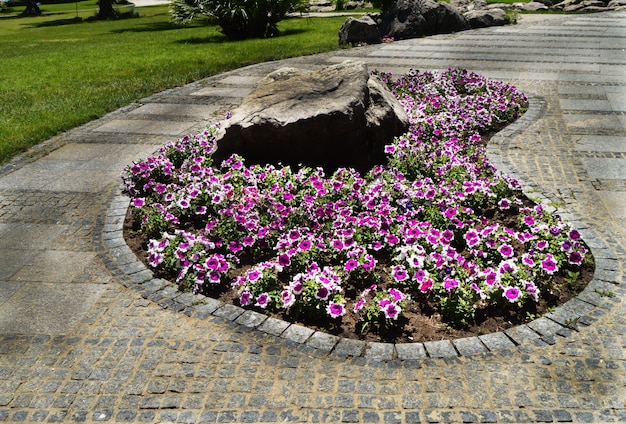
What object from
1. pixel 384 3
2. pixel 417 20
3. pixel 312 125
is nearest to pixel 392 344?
pixel 312 125

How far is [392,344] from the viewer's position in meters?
4.36

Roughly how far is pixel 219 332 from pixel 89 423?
117 cm

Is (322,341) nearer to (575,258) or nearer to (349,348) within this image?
(349,348)

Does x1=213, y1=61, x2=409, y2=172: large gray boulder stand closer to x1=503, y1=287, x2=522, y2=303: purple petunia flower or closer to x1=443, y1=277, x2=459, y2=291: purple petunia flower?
x1=443, y1=277, x2=459, y2=291: purple petunia flower

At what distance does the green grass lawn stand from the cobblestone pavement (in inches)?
128

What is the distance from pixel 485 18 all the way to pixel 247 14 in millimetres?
8943

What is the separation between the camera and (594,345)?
4246mm

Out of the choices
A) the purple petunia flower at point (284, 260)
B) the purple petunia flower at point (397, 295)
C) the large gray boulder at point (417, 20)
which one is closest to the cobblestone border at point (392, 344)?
the purple petunia flower at point (397, 295)

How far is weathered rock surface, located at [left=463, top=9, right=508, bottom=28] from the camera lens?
867 inches

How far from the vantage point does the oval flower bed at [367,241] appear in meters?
4.71

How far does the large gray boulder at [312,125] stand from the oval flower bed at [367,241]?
9.4 inches

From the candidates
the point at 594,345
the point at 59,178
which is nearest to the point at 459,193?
the point at 594,345

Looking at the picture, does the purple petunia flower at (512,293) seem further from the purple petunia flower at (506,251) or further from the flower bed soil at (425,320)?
the purple petunia flower at (506,251)

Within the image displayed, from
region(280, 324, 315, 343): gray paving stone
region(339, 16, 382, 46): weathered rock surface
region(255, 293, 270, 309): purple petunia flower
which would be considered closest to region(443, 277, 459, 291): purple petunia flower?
region(280, 324, 315, 343): gray paving stone
